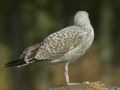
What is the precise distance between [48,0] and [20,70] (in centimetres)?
575

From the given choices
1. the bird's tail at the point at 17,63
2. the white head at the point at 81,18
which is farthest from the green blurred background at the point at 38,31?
the bird's tail at the point at 17,63

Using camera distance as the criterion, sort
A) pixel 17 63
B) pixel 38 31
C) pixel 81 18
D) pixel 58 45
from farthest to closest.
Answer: pixel 38 31 < pixel 81 18 < pixel 58 45 < pixel 17 63

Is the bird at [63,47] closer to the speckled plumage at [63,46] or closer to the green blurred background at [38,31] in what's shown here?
the speckled plumage at [63,46]

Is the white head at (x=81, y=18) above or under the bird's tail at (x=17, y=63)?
above

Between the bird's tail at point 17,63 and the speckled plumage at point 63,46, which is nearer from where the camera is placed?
the bird's tail at point 17,63

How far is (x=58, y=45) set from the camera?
12547 mm

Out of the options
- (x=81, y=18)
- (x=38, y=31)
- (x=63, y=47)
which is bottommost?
(x=38, y=31)

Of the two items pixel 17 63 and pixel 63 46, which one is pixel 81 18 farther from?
pixel 17 63

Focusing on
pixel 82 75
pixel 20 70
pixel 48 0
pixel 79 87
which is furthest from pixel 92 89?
pixel 82 75

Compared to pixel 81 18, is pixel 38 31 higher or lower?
lower

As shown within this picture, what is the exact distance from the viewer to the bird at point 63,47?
12453 millimetres

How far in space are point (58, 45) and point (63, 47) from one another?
0.12 meters

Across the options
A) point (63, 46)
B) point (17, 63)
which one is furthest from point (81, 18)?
point (17, 63)

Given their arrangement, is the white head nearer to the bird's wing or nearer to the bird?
the bird
